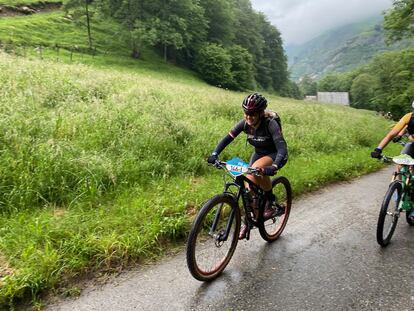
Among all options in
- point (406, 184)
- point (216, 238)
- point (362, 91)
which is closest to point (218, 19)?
point (362, 91)

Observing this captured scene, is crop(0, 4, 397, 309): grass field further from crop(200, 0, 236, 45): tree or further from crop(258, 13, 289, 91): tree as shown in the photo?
crop(258, 13, 289, 91): tree

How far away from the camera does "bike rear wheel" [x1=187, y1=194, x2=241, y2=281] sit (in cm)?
406

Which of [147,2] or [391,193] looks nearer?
[391,193]

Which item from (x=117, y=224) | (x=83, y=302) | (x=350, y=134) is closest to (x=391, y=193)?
(x=117, y=224)

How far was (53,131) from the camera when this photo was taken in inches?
275

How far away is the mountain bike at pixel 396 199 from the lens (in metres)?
5.08

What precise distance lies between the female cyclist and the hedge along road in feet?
2.02

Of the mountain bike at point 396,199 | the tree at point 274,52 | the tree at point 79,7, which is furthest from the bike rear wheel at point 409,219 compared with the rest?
the tree at point 274,52

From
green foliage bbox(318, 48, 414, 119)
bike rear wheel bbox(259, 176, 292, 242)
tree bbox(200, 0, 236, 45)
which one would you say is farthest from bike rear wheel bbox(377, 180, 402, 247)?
tree bbox(200, 0, 236, 45)

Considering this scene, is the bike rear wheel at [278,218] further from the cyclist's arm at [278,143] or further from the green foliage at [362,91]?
the green foliage at [362,91]

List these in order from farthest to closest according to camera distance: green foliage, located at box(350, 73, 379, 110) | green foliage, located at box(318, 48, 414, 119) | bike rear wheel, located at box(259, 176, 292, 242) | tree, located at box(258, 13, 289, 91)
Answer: green foliage, located at box(350, 73, 379, 110)
tree, located at box(258, 13, 289, 91)
green foliage, located at box(318, 48, 414, 119)
bike rear wheel, located at box(259, 176, 292, 242)

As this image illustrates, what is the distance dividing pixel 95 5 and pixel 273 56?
174 feet

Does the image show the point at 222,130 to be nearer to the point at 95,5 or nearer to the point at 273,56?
the point at 95,5

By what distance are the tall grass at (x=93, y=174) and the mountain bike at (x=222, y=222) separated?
898mm
